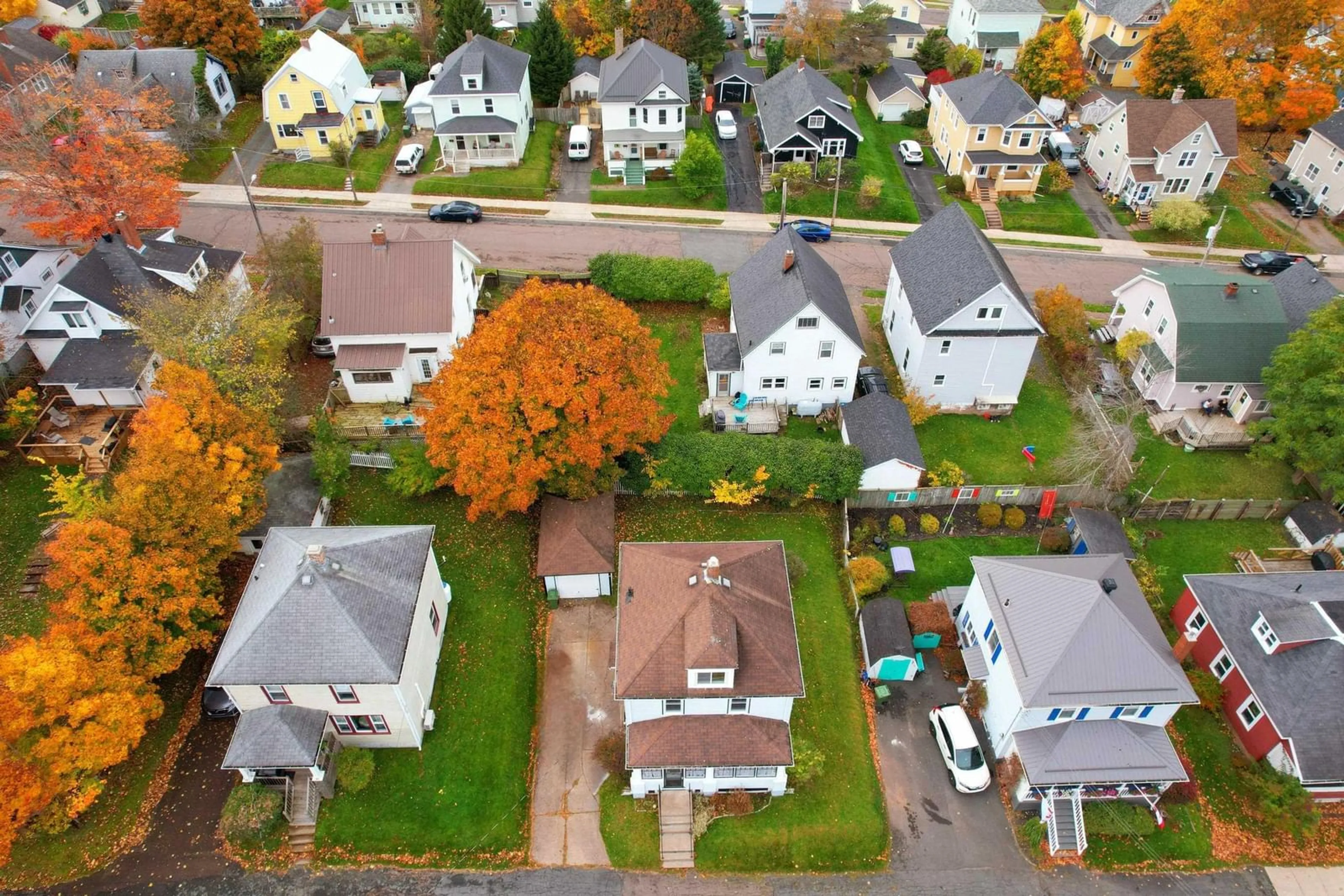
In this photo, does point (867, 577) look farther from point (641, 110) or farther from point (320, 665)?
point (641, 110)

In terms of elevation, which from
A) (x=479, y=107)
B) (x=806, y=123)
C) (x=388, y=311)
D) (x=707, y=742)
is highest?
(x=806, y=123)

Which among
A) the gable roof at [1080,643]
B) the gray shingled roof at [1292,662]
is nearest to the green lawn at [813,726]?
the gable roof at [1080,643]

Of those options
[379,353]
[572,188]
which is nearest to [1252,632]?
[379,353]

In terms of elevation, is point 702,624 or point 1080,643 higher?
point 702,624

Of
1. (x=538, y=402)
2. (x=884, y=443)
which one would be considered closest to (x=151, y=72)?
(x=538, y=402)

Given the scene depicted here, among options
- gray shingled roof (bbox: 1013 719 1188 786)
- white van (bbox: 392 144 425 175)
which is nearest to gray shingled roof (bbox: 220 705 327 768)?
gray shingled roof (bbox: 1013 719 1188 786)

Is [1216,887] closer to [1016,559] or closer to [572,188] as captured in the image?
[1016,559]
